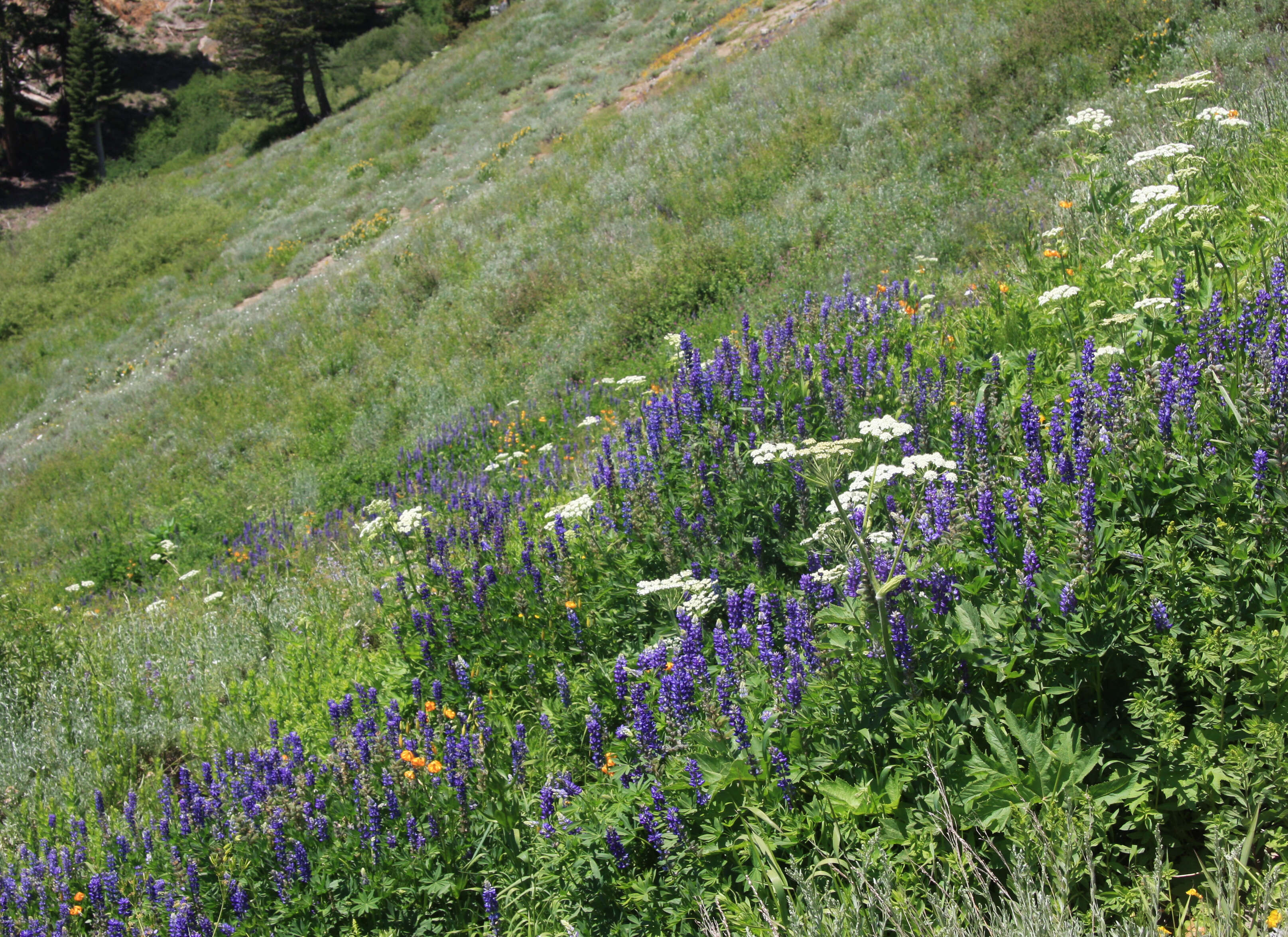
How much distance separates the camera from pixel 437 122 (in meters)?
27.4

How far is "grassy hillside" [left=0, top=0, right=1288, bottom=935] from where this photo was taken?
2.27 meters

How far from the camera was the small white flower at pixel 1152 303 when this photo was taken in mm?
3246

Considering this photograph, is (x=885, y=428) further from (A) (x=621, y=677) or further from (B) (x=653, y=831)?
(B) (x=653, y=831)

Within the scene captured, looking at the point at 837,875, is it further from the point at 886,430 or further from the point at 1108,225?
the point at 1108,225

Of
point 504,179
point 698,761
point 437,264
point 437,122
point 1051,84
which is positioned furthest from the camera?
point 437,122

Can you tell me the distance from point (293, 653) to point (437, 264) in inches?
413

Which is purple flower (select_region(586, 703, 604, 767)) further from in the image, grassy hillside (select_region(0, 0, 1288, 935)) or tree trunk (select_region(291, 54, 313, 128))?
tree trunk (select_region(291, 54, 313, 128))

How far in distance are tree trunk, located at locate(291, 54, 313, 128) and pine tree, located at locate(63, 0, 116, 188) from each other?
11073mm

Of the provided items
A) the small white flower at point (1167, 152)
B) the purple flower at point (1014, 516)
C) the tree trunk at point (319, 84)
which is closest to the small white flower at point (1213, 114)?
the small white flower at point (1167, 152)

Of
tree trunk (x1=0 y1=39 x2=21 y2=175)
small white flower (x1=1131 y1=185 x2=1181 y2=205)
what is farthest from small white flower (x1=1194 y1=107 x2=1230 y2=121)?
tree trunk (x1=0 y1=39 x2=21 y2=175)

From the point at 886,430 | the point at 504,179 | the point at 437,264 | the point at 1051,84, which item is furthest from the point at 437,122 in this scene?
the point at 886,430

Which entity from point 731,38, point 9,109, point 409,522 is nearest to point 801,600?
point 409,522

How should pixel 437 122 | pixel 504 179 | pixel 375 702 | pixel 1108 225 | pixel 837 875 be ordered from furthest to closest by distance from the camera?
pixel 437 122
pixel 504 179
pixel 1108 225
pixel 375 702
pixel 837 875

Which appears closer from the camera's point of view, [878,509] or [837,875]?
[837,875]
